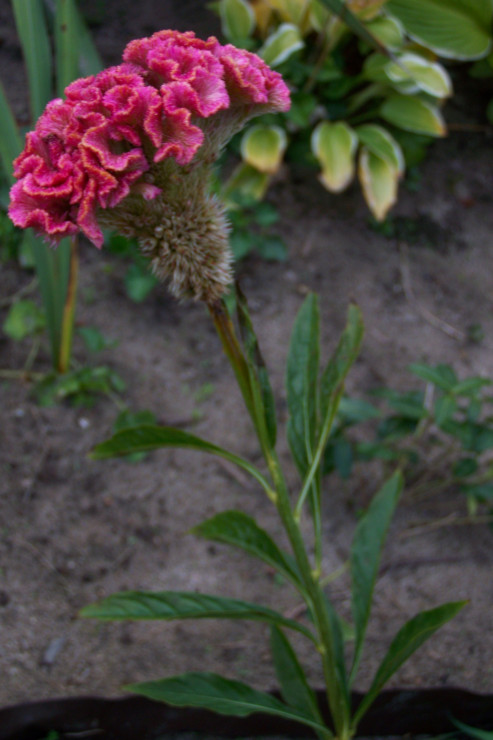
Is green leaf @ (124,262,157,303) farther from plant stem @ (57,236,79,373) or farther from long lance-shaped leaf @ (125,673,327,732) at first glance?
long lance-shaped leaf @ (125,673,327,732)

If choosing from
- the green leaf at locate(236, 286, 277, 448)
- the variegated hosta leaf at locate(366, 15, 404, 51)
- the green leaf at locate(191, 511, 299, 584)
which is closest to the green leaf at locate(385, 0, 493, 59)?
the variegated hosta leaf at locate(366, 15, 404, 51)

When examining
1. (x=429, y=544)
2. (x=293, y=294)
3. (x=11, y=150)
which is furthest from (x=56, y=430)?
(x=429, y=544)

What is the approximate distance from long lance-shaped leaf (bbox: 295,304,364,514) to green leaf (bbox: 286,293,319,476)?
23mm

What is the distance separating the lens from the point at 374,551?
1.24 m

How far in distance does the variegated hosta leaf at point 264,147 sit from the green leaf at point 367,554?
143 cm

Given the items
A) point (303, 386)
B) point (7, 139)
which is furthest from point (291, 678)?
point (7, 139)

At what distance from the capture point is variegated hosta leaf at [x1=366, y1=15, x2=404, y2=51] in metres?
2.52

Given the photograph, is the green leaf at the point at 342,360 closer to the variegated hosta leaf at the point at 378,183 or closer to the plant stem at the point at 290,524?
the plant stem at the point at 290,524

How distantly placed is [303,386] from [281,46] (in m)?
1.76

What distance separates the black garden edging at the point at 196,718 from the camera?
1266 mm

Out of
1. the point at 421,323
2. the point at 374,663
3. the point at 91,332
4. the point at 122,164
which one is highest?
the point at 122,164

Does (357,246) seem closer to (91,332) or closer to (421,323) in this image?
(421,323)

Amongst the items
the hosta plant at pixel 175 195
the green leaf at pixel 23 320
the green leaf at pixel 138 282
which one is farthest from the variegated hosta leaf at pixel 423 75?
the hosta plant at pixel 175 195

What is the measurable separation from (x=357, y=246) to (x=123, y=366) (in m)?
1.12
